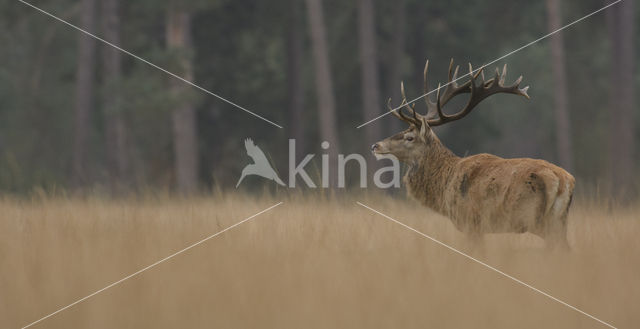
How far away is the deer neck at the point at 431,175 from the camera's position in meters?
7.17

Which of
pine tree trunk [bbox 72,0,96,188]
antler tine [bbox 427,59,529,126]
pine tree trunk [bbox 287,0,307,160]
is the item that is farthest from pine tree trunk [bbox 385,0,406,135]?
antler tine [bbox 427,59,529,126]

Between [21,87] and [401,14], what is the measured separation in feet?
66.6

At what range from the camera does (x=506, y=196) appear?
6.12 metres

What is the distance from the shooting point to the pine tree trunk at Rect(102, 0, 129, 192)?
18062 millimetres

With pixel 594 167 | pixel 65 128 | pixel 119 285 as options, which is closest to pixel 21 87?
pixel 65 128

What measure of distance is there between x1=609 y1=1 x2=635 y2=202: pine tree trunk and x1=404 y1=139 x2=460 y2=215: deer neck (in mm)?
7989

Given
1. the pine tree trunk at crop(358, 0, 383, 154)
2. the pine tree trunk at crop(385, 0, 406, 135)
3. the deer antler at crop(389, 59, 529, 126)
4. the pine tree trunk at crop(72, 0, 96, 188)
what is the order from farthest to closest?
the pine tree trunk at crop(385, 0, 406, 135) < the pine tree trunk at crop(358, 0, 383, 154) < the pine tree trunk at crop(72, 0, 96, 188) < the deer antler at crop(389, 59, 529, 126)

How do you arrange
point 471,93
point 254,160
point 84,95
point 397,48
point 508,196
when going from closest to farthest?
point 508,196 < point 471,93 < point 254,160 < point 84,95 < point 397,48

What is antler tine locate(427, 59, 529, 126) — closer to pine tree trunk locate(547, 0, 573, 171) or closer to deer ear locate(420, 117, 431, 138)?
deer ear locate(420, 117, 431, 138)

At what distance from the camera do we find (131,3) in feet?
74.2

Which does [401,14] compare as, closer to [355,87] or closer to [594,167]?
[355,87]

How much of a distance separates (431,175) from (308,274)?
2.62 m

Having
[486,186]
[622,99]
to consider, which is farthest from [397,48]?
[486,186]

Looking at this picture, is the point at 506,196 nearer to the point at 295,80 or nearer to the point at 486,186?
the point at 486,186
